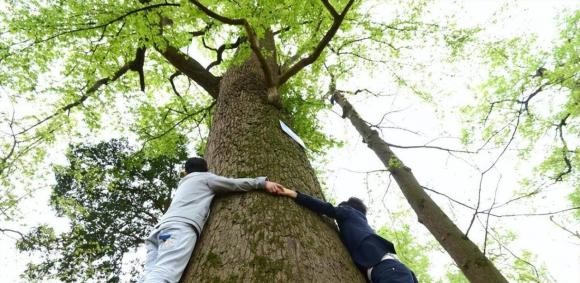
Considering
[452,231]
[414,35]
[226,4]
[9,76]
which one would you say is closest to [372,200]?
[452,231]

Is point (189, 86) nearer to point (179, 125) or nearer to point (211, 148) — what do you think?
point (179, 125)

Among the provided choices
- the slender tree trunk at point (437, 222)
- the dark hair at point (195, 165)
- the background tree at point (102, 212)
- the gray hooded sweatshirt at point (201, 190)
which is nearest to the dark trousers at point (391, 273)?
the gray hooded sweatshirt at point (201, 190)

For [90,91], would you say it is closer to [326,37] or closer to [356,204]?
[326,37]

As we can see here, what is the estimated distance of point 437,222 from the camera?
5438 mm

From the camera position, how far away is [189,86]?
9953 millimetres

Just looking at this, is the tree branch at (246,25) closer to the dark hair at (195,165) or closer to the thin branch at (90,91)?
the dark hair at (195,165)

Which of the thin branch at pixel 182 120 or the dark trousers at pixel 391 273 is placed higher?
the thin branch at pixel 182 120

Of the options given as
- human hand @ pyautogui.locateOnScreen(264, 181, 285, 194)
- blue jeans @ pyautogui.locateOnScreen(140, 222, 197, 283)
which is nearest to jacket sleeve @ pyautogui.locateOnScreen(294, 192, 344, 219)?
human hand @ pyautogui.locateOnScreen(264, 181, 285, 194)

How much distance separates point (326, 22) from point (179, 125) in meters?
4.39

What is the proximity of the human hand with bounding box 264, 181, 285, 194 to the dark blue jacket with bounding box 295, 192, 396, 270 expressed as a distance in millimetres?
159

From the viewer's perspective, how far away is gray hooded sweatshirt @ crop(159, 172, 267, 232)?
2.49 m

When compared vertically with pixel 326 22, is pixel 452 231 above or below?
below

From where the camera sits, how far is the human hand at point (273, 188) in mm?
2680

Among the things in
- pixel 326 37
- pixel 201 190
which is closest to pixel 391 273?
pixel 201 190
